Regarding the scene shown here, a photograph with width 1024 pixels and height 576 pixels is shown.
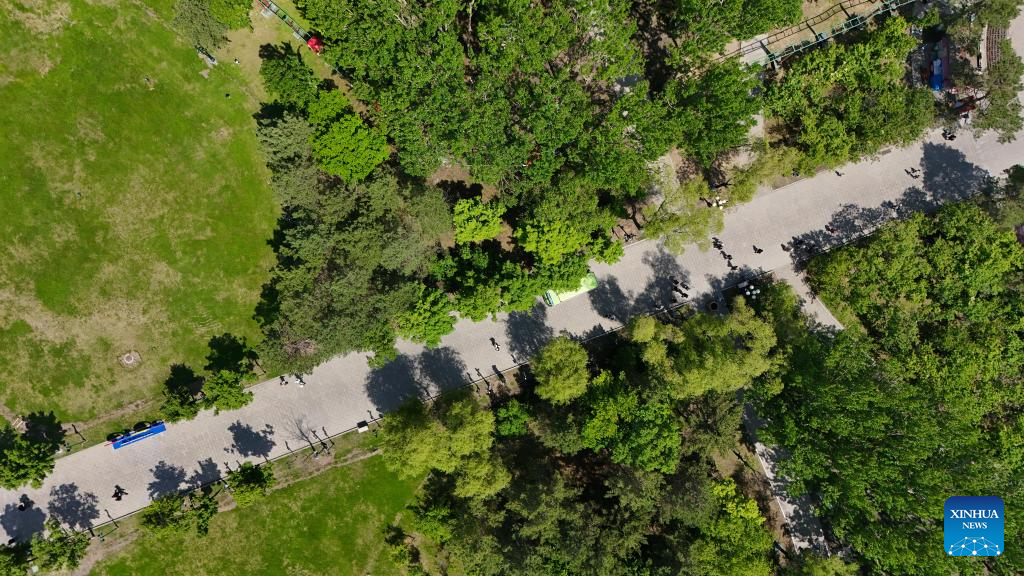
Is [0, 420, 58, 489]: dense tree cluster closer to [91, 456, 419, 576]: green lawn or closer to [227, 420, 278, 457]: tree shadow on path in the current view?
[91, 456, 419, 576]: green lawn

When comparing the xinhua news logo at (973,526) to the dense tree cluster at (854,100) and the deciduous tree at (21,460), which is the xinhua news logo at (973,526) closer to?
the dense tree cluster at (854,100)

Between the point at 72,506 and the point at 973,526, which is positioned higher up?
the point at 72,506

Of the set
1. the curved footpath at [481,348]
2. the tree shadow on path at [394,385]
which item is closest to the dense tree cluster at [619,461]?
the tree shadow on path at [394,385]

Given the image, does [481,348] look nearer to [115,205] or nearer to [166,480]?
[166,480]

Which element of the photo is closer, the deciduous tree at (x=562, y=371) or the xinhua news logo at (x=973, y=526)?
the xinhua news logo at (x=973, y=526)

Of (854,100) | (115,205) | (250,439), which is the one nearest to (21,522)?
(250,439)

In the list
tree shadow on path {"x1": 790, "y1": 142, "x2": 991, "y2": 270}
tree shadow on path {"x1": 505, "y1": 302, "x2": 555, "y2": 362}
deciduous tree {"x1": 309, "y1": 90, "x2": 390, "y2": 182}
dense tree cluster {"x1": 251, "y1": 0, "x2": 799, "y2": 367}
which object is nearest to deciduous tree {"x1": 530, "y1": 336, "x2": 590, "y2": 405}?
tree shadow on path {"x1": 505, "y1": 302, "x2": 555, "y2": 362}
